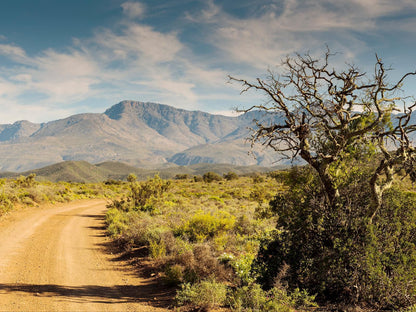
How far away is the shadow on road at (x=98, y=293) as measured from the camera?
25.4 feet

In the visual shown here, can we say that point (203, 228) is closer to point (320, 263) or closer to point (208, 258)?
point (208, 258)

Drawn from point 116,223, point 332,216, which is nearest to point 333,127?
point 332,216

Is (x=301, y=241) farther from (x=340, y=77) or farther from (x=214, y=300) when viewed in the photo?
(x=340, y=77)

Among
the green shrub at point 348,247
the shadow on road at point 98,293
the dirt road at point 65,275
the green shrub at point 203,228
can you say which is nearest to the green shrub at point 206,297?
the shadow on road at point 98,293

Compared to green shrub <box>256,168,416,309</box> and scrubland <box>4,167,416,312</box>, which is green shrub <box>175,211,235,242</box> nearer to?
scrubland <box>4,167,416,312</box>

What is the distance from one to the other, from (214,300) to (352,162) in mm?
5531

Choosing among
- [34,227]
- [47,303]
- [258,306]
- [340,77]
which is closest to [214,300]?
[258,306]

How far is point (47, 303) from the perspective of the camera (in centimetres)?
731

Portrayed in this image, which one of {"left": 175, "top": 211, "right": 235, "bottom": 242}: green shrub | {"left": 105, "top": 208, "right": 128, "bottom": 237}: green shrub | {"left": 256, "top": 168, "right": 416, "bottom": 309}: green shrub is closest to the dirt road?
{"left": 105, "top": 208, "right": 128, "bottom": 237}: green shrub

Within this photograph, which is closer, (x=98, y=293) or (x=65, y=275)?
(x=98, y=293)

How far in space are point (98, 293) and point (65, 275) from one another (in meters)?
2.00

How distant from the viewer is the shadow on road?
7.75 m

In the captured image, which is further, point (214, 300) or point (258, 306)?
point (214, 300)

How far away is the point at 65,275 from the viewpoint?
367 inches
